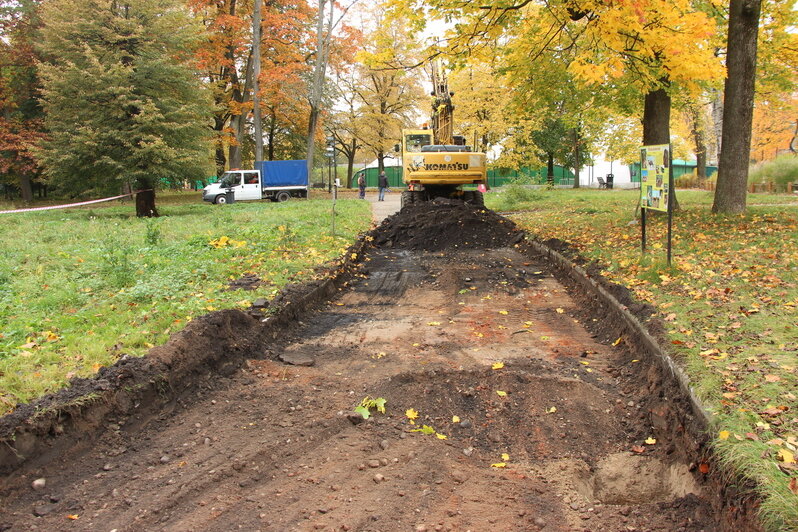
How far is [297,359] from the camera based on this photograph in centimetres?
534

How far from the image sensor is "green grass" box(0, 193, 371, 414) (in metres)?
4.46

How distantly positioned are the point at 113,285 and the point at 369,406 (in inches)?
176

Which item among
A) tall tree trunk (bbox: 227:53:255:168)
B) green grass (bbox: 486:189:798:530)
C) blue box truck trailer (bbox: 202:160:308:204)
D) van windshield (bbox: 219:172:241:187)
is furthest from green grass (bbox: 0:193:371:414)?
tall tree trunk (bbox: 227:53:255:168)

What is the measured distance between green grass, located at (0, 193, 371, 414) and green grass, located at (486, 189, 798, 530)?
436 centimetres

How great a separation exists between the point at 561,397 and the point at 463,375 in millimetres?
828

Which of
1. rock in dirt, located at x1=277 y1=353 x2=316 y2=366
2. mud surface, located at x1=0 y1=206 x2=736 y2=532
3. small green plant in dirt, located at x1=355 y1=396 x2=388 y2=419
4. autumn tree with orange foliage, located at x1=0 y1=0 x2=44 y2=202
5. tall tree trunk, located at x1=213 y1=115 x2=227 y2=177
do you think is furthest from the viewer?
tall tree trunk, located at x1=213 y1=115 x2=227 y2=177

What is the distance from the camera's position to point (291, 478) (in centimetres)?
327

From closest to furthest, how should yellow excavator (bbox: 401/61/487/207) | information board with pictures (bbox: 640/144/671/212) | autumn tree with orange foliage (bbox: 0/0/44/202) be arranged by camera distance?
1. information board with pictures (bbox: 640/144/671/212)
2. yellow excavator (bbox: 401/61/487/207)
3. autumn tree with orange foliage (bbox: 0/0/44/202)

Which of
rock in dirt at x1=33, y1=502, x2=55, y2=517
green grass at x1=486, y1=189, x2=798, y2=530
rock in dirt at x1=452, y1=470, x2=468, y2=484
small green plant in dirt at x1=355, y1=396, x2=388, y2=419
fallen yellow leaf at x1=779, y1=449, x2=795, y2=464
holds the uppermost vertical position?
green grass at x1=486, y1=189, x2=798, y2=530

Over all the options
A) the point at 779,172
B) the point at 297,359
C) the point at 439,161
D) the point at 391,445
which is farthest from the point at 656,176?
the point at 779,172

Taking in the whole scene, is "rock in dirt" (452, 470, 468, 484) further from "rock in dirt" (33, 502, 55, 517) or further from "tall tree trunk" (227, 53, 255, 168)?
"tall tree trunk" (227, 53, 255, 168)

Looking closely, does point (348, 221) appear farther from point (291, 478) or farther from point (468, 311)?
point (291, 478)

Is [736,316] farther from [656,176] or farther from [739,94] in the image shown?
[739,94]

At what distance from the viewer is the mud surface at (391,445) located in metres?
2.99
